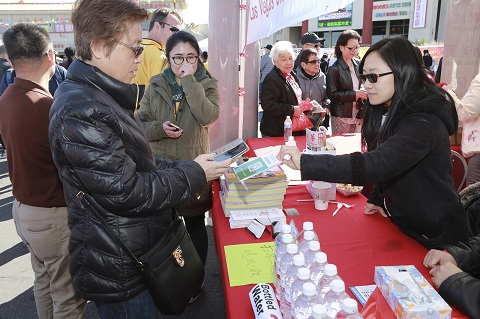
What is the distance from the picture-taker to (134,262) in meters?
1.28

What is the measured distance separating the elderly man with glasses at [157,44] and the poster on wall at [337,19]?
1294 inches

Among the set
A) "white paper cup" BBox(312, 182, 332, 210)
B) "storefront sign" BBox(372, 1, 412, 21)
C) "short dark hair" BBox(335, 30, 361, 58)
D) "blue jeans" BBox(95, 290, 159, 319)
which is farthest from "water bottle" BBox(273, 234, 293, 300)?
"storefront sign" BBox(372, 1, 412, 21)

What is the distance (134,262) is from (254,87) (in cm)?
264

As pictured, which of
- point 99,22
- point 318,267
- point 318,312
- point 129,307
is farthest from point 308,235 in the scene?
point 99,22

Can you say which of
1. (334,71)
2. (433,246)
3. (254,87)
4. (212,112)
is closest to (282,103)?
(254,87)

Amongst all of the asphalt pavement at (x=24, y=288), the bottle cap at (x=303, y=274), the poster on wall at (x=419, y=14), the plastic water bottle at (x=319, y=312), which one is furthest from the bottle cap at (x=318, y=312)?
the poster on wall at (x=419, y=14)

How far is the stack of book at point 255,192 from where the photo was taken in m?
1.87

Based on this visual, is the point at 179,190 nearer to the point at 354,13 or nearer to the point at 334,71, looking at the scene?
the point at 334,71

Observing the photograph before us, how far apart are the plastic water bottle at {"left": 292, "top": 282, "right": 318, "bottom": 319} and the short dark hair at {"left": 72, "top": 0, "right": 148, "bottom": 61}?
3.25 ft

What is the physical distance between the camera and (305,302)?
938 mm

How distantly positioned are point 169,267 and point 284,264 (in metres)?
0.46

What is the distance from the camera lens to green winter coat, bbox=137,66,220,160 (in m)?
2.32

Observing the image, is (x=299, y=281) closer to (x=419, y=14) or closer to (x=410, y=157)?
(x=410, y=157)

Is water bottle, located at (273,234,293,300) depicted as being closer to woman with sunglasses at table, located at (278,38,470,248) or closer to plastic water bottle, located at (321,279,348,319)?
Answer: plastic water bottle, located at (321,279,348,319)
